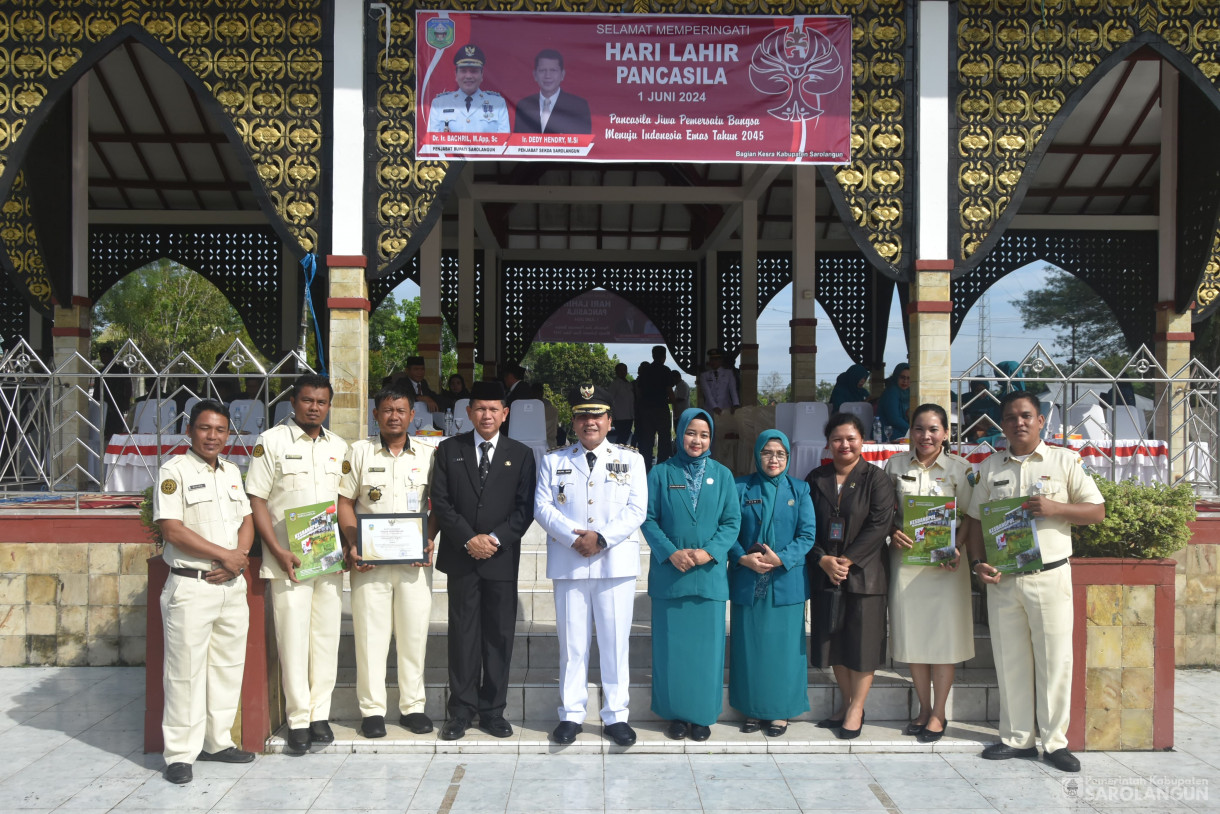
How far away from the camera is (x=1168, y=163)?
10.3 meters

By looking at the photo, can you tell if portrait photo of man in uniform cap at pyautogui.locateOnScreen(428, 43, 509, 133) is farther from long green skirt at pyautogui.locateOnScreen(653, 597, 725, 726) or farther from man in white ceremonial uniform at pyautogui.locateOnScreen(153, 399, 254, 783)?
long green skirt at pyautogui.locateOnScreen(653, 597, 725, 726)

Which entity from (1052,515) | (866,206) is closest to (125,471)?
(866,206)

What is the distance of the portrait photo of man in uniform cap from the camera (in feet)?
21.2

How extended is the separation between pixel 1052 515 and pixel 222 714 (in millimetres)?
3436

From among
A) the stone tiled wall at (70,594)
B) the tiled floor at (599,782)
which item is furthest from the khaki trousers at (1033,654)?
the stone tiled wall at (70,594)

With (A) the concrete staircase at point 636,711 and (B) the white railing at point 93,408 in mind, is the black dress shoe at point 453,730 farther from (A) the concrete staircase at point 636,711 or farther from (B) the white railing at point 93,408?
(B) the white railing at point 93,408

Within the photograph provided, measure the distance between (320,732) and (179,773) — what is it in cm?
56

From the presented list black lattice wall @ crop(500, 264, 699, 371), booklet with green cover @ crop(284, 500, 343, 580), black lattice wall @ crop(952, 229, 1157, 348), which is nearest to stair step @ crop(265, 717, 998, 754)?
booklet with green cover @ crop(284, 500, 343, 580)

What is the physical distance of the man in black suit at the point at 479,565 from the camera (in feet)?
13.6

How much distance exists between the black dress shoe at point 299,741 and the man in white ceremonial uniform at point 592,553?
102 cm

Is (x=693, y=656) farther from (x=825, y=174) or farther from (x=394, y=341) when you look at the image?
(x=394, y=341)

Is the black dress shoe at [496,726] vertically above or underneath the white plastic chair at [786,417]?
underneath

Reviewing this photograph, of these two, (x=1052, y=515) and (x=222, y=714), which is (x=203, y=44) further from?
(x=1052, y=515)

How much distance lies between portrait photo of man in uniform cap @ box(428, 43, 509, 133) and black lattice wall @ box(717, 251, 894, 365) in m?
8.36
